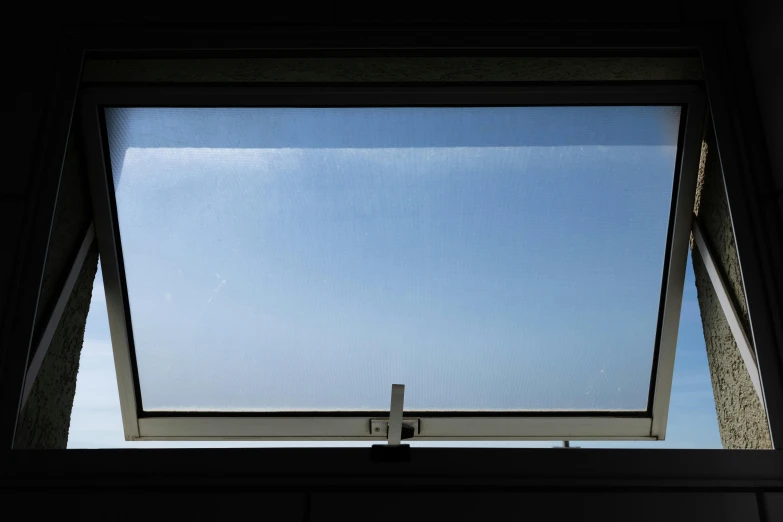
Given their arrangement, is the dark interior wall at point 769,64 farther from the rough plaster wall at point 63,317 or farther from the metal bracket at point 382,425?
the rough plaster wall at point 63,317

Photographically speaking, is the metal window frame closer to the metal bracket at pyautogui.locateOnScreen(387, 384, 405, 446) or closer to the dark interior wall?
the dark interior wall

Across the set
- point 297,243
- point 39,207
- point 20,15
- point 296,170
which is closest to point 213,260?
point 297,243

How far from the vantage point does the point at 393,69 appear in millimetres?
1307

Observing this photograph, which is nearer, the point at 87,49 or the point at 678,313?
the point at 87,49

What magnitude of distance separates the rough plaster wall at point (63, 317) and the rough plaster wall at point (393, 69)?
0.80ft

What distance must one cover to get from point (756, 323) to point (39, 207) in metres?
1.44

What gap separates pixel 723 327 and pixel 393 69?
0.99 m

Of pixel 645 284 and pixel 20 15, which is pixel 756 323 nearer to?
pixel 645 284

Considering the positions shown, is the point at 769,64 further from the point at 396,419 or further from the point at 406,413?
the point at 406,413

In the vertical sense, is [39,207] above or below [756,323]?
above

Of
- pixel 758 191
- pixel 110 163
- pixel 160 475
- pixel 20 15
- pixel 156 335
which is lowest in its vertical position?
pixel 160 475

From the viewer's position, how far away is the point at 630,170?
1453 mm

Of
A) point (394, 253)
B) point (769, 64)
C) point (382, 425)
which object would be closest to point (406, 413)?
point (382, 425)

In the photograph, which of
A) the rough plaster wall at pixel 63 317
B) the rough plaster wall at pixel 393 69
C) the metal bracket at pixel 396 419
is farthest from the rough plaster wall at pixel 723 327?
the rough plaster wall at pixel 63 317
